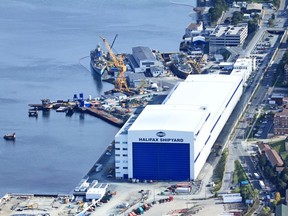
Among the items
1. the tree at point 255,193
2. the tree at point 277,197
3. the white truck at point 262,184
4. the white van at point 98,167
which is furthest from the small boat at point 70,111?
the tree at point 277,197

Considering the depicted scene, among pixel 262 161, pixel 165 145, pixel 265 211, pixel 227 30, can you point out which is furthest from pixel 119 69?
pixel 265 211

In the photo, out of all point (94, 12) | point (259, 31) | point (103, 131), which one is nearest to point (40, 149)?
point (103, 131)

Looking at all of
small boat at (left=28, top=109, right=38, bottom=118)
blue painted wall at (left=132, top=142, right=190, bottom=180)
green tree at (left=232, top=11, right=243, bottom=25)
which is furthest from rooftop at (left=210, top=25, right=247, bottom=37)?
blue painted wall at (left=132, top=142, right=190, bottom=180)

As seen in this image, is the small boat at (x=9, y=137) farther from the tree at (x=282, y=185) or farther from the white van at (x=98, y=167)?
the tree at (x=282, y=185)

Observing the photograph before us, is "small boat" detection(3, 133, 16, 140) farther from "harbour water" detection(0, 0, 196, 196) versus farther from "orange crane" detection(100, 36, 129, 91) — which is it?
"orange crane" detection(100, 36, 129, 91)

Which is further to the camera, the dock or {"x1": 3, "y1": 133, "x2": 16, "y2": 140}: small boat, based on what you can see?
the dock
